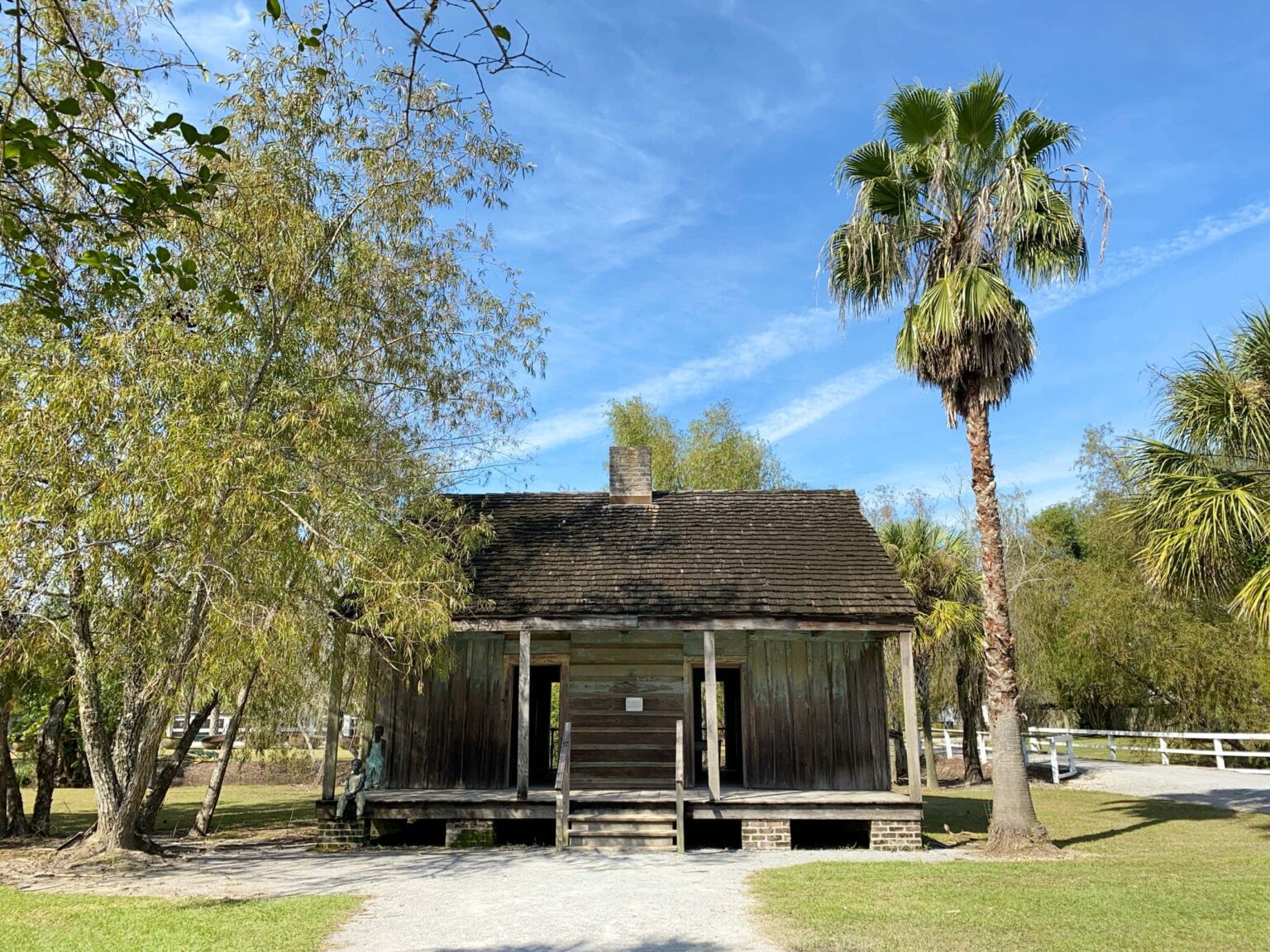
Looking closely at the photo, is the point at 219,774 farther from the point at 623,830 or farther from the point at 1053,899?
the point at 1053,899

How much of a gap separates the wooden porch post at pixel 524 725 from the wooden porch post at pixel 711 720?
2653mm

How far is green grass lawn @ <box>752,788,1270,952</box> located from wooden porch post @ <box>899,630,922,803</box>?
5.30 ft

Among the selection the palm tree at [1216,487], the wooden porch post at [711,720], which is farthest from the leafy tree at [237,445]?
the palm tree at [1216,487]

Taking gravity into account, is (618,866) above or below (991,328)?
below

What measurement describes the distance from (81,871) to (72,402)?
18.1ft

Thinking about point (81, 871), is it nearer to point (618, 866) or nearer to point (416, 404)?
point (618, 866)

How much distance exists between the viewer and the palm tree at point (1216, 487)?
10422 mm

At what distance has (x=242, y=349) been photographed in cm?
1091

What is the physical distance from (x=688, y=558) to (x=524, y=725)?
12.8 feet

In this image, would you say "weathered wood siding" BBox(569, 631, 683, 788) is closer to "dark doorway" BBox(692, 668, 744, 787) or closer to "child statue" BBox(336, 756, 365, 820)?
"dark doorway" BBox(692, 668, 744, 787)

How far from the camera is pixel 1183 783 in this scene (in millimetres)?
19844

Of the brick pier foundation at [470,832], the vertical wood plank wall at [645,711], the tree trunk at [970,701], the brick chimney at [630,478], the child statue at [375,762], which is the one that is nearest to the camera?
the brick pier foundation at [470,832]

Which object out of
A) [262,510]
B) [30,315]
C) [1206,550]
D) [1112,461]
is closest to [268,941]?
[262,510]

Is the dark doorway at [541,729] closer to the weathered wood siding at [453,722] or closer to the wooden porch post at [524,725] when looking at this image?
the weathered wood siding at [453,722]
